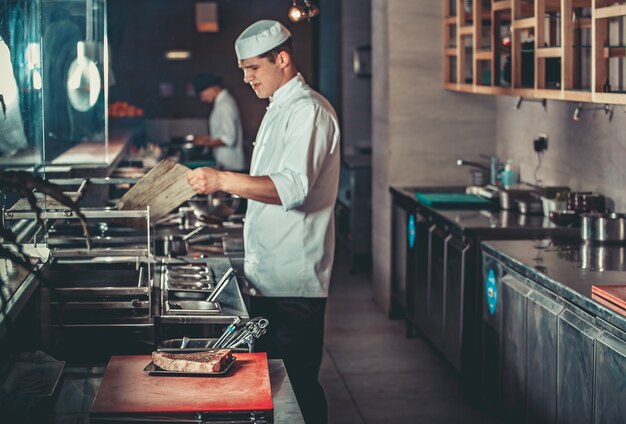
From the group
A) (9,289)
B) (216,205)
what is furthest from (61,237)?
(9,289)

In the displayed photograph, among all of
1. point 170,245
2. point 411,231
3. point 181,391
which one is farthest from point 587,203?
point 181,391

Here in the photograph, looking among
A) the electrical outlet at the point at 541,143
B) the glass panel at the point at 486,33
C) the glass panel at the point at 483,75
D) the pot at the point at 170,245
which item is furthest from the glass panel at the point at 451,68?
the pot at the point at 170,245

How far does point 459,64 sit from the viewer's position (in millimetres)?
6570

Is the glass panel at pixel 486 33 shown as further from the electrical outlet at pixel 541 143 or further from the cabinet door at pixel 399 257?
the cabinet door at pixel 399 257

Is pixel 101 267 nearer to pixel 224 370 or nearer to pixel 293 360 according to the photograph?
pixel 293 360

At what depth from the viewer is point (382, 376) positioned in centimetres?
582

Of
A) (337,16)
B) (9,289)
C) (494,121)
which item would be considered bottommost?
(9,289)

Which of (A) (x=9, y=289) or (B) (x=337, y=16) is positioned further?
(B) (x=337, y=16)

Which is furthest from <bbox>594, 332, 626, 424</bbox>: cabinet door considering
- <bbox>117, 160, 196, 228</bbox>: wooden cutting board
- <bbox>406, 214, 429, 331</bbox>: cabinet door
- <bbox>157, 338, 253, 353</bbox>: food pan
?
<bbox>406, 214, 429, 331</bbox>: cabinet door

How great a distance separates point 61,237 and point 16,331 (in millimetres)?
1506

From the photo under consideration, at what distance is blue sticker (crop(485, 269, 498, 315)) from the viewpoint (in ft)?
15.4

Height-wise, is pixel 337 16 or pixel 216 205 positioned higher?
pixel 337 16

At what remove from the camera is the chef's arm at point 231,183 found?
12.4 ft

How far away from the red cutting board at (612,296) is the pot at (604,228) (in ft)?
3.67
